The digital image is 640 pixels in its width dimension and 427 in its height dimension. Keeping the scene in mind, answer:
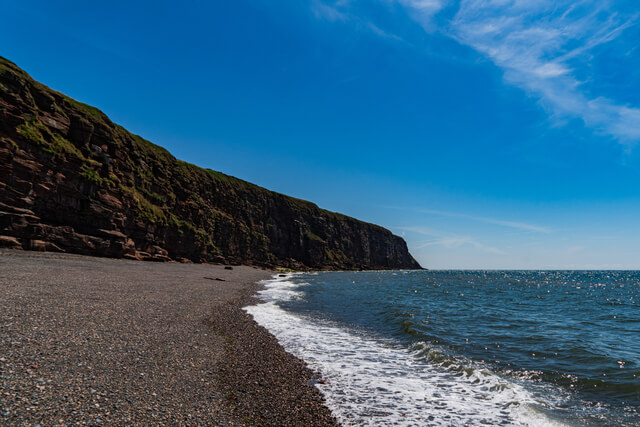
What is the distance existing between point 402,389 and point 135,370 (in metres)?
7.11

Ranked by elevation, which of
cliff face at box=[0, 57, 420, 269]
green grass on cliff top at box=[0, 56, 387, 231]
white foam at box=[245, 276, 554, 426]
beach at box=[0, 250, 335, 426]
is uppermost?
green grass on cliff top at box=[0, 56, 387, 231]

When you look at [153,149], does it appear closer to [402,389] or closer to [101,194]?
[101,194]

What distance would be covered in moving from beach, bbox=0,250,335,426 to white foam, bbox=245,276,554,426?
2.79 feet

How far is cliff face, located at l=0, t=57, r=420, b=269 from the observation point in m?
34.7

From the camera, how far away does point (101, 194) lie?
45.0m

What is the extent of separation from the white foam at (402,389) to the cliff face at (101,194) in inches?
1541

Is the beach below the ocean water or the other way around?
the other way around

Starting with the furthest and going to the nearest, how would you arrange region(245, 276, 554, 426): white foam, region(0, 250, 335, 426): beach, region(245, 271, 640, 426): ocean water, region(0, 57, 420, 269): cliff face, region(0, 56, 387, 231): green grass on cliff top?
region(0, 56, 387, 231): green grass on cliff top → region(0, 57, 420, 269): cliff face → region(245, 271, 640, 426): ocean water → region(245, 276, 554, 426): white foam → region(0, 250, 335, 426): beach

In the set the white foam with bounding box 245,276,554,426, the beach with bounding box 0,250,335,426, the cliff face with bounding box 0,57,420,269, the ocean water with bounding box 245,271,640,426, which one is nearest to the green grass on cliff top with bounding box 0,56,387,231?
the cliff face with bounding box 0,57,420,269

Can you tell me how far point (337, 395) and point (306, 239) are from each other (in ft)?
363

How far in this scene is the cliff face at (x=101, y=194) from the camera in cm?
3469

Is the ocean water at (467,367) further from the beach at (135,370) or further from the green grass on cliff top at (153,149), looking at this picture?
the green grass on cliff top at (153,149)

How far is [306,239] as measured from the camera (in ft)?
388

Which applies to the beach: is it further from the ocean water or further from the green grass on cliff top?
the green grass on cliff top
